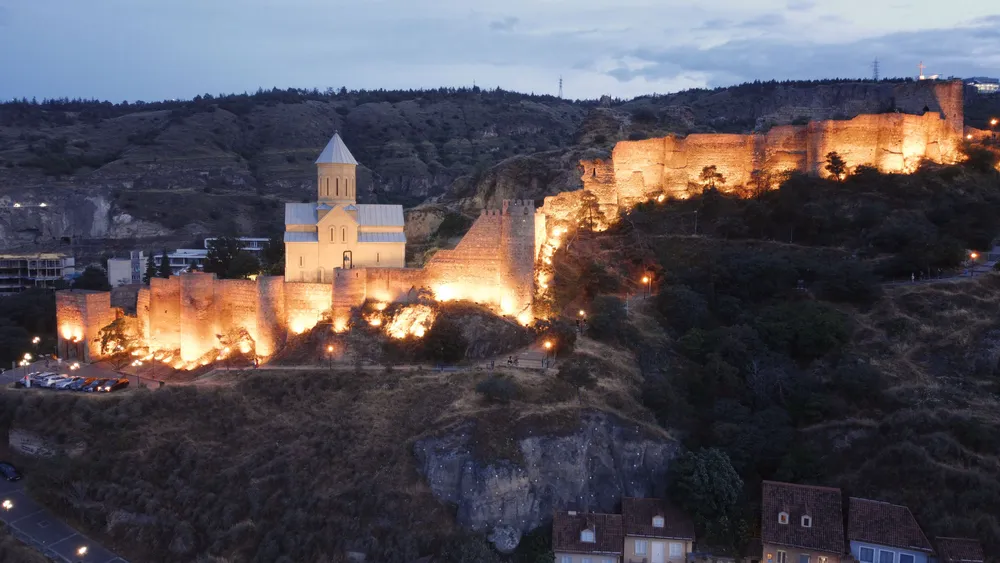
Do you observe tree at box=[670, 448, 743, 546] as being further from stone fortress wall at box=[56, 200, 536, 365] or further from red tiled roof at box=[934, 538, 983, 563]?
stone fortress wall at box=[56, 200, 536, 365]

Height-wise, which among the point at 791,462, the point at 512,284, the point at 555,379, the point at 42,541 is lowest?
the point at 42,541

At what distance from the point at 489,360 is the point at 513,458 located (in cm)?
602

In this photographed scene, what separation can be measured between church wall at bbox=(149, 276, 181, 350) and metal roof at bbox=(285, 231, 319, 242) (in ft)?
16.8

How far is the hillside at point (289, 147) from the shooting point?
4894 centimetres

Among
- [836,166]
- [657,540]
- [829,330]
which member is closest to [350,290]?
[657,540]

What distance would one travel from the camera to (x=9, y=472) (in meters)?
26.7

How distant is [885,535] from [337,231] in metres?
22.9

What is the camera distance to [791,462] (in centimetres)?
2334

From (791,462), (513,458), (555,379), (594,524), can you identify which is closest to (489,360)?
(555,379)

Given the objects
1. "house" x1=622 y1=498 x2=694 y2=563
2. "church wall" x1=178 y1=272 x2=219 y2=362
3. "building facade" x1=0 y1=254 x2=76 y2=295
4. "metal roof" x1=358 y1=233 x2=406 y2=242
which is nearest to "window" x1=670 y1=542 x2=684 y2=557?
"house" x1=622 y1=498 x2=694 y2=563

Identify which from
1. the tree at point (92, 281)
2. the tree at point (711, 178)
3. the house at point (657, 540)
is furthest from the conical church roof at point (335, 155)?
the tree at point (92, 281)

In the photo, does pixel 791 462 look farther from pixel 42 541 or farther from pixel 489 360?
pixel 42 541

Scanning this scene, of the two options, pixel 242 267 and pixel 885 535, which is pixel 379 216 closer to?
pixel 242 267

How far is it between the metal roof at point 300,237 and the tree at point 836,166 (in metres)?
25.7
